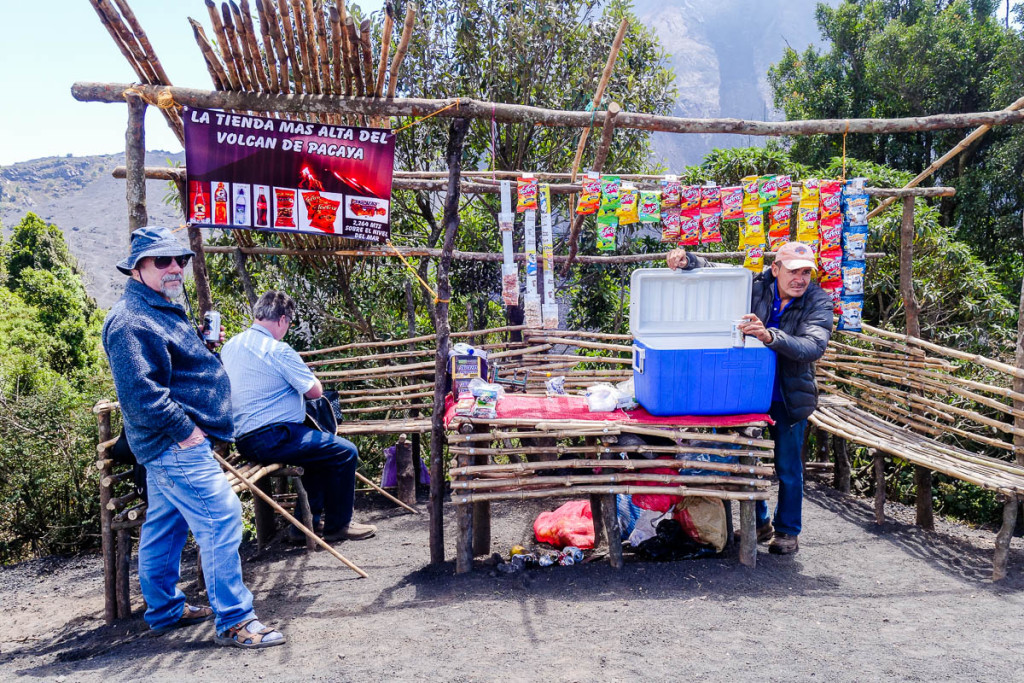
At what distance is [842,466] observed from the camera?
6.06 m

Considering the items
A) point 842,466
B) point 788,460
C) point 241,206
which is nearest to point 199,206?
point 241,206

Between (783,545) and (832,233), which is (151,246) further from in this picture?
(832,233)

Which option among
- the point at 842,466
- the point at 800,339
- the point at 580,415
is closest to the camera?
the point at 800,339

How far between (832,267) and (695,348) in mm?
1430

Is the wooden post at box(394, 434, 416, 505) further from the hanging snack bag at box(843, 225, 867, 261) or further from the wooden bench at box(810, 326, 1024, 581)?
the hanging snack bag at box(843, 225, 867, 261)

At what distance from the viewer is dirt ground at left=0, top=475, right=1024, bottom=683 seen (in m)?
2.95

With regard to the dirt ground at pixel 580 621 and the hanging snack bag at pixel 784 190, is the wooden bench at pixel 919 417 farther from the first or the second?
the hanging snack bag at pixel 784 190

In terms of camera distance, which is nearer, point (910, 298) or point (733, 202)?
point (733, 202)

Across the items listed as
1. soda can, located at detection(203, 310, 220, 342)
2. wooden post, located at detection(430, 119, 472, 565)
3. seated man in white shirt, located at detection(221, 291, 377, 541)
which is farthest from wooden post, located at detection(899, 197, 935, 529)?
soda can, located at detection(203, 310, 220, 342)

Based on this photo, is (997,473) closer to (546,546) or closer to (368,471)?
(546,546)

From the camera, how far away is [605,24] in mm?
8781

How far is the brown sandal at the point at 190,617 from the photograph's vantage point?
353cm

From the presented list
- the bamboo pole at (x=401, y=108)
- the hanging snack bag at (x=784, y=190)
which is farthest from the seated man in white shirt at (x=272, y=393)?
the hanging snack bag at (x=784, y=190)

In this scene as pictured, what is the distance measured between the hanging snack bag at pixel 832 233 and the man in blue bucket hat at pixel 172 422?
3.85 m
